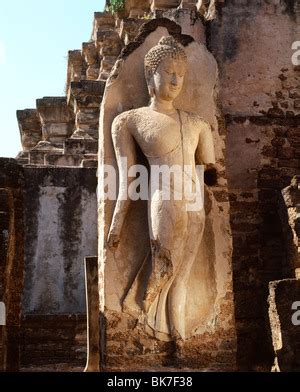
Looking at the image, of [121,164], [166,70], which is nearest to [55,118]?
[166,70]

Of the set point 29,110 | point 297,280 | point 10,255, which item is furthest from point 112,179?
point 29,110

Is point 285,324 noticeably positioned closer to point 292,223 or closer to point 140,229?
point 140,229

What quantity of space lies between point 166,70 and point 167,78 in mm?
65

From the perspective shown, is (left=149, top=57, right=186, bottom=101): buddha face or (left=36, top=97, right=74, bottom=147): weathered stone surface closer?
(left=149, top=57, right=186, bottom=101): buddha face

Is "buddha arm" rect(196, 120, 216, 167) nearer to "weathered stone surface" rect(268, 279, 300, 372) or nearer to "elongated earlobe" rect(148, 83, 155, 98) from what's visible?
"elongated earlobe" rect(148, 83, 155, 98)

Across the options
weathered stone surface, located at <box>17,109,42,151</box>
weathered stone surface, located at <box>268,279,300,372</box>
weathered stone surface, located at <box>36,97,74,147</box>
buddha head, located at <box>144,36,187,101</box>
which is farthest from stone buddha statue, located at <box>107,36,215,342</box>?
weathered stone surface, located at <box>17,109,42,151</box>

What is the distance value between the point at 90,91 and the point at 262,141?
346cm

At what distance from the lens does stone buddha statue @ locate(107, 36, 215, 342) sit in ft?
27.3

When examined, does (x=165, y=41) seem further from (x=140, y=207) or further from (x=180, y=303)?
(x=180, y=303)

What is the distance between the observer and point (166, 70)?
8680 mm

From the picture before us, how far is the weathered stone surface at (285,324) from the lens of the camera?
8562mm

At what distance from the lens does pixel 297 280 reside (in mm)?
8711

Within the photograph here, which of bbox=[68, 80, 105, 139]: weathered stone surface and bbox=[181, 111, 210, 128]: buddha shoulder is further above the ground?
bbox=[68, 80, 105, 139]: weathered stone surface
